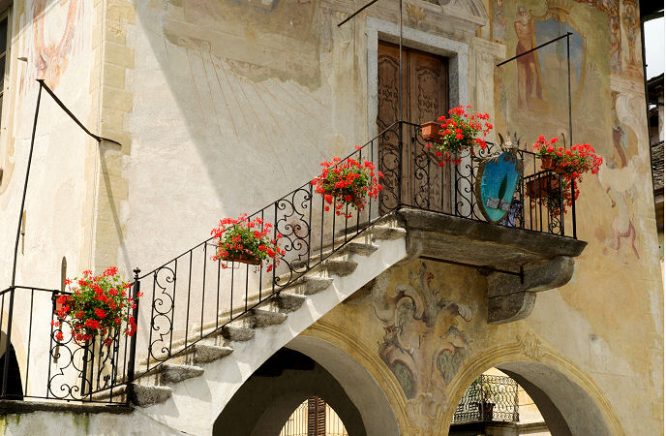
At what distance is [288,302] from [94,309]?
1.79 m

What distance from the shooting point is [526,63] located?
14.9 m

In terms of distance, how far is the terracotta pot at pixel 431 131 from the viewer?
12.2 metres

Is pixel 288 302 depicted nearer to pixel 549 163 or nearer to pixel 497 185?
pixel 497 185

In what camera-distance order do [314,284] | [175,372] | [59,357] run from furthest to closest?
[59,357] < [314,284] < [175,372]

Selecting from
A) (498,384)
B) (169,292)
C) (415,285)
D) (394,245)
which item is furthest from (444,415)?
(498,384)

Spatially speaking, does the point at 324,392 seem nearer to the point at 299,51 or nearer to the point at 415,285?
the point at 415,285

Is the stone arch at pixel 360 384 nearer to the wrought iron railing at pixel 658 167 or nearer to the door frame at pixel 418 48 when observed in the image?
the door frame at pixel 418 48

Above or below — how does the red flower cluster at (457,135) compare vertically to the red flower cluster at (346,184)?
above

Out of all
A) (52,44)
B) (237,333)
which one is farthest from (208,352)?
(52,44)

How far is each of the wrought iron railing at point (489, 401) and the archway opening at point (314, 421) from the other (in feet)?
7.60

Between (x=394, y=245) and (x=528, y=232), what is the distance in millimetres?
1636

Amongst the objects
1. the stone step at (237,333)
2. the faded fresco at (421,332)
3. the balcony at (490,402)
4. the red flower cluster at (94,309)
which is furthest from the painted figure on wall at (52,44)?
the balcony at (490,402)

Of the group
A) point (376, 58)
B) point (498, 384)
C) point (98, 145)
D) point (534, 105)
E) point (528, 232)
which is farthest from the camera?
point (498, 384)

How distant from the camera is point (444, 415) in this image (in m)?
13.1
